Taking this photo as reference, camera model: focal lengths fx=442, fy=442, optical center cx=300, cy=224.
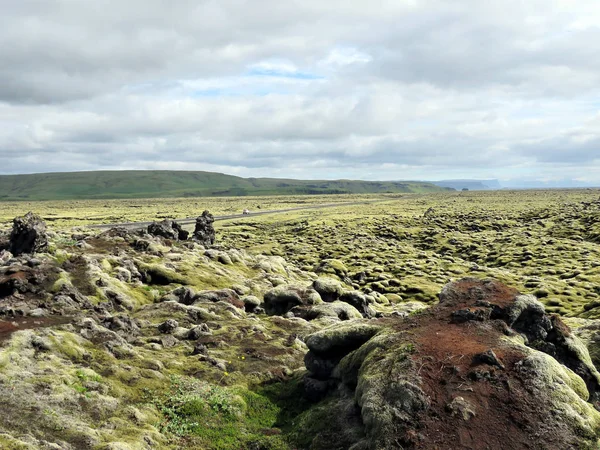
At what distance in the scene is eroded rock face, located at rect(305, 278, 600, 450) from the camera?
1661cm

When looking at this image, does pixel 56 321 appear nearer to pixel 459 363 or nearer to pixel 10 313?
pixel 10 313

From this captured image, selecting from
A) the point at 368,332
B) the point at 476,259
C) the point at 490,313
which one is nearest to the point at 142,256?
the point at 368,332

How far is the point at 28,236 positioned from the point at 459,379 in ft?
147

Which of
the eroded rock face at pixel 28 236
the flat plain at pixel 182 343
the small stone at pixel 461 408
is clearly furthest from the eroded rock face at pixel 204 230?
the small stone at pixel 461 408

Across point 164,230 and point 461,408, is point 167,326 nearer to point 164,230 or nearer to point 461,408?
point 461,408

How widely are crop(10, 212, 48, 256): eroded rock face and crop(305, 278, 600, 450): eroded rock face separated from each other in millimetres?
34701

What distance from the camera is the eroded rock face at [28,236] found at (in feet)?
149

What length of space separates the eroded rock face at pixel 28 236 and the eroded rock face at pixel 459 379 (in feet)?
114

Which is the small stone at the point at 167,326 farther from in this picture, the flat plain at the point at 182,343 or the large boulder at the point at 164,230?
the large boulder at the point at 164,230

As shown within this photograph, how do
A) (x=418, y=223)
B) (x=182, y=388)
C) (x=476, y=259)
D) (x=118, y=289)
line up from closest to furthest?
(x=182, y=388) → (x=118, y=289) → (x=476, y=259) → (x=418, y=223)

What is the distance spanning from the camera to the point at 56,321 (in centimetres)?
2823

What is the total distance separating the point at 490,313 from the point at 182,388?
1663 centimetres

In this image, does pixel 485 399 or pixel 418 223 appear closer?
pixel 485 399

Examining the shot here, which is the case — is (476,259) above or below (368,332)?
below
